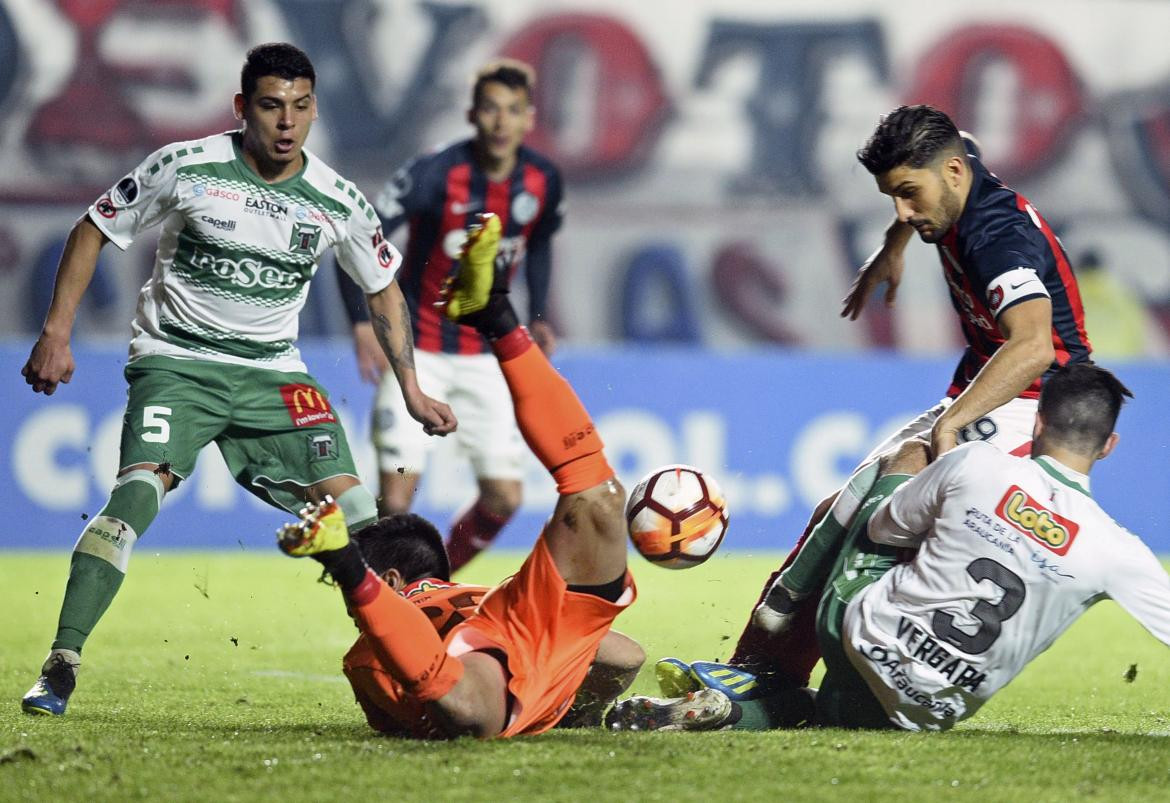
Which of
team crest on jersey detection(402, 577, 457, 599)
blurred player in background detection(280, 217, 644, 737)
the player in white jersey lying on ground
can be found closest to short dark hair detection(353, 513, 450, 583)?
team crest on jersey detection(402, 577, 457, 599)

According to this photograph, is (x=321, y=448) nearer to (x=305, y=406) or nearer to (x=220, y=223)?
(x=305, y=406)

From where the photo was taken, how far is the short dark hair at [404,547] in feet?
14.5

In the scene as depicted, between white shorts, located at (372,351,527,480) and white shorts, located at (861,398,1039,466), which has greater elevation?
white shorts, located at (861,398,1039,466)

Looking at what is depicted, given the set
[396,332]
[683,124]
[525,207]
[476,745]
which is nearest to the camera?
[476,745]

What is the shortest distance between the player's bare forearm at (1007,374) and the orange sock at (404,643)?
1.52m

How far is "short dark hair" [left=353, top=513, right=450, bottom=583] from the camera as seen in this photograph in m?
4.43

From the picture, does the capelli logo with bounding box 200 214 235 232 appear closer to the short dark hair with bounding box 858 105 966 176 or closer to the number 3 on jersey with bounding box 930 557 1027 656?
the short dark hair with bounding box 858 105 966 176

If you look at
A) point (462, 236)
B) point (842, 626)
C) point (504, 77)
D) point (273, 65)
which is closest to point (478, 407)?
point (462, 236)

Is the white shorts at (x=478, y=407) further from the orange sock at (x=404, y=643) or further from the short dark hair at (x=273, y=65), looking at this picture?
the orange sock at (x=404, y=643)

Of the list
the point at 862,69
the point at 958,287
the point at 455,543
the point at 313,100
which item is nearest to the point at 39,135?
the point at 862,69

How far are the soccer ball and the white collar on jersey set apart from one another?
0.91m

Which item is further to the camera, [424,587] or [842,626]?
[424,587]

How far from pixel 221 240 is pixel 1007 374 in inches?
94.3

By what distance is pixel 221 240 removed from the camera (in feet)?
16.7
